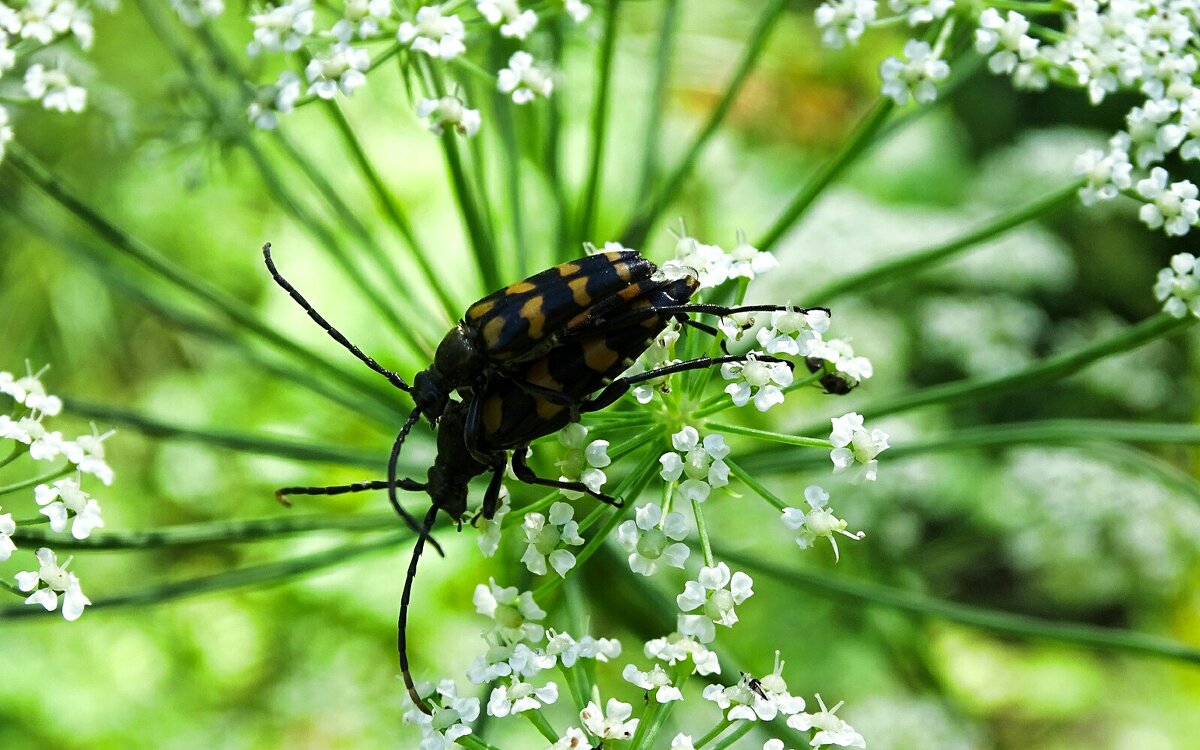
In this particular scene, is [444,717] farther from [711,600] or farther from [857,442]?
[857,442]

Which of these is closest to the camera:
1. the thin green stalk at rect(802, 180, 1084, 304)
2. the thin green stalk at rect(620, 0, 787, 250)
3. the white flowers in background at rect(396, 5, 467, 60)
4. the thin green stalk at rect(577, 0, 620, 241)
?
the white flowers in background at rect(396, 5, 467, 60)

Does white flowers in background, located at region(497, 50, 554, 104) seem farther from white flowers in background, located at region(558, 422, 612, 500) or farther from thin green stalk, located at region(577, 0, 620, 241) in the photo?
white flowers in background, located at region(558, 422, 612, 500)

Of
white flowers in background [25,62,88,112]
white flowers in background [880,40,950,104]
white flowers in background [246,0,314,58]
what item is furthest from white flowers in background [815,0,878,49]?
white flowers in background [25,62,88,112]

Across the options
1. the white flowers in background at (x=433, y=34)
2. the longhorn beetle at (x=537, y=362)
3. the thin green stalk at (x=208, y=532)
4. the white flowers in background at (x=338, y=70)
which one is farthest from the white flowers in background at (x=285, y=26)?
the thin green stalk at (x=208, y=532)

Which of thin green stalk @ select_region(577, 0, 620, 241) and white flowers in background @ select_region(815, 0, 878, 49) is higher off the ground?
thin green stalk @ select_region(577, 0, 620, 241)

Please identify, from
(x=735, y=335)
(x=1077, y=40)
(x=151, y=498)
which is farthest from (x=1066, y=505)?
(x=151, y=498)

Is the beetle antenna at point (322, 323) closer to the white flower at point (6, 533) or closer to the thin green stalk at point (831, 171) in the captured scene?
the white flower at point (6, 533)
